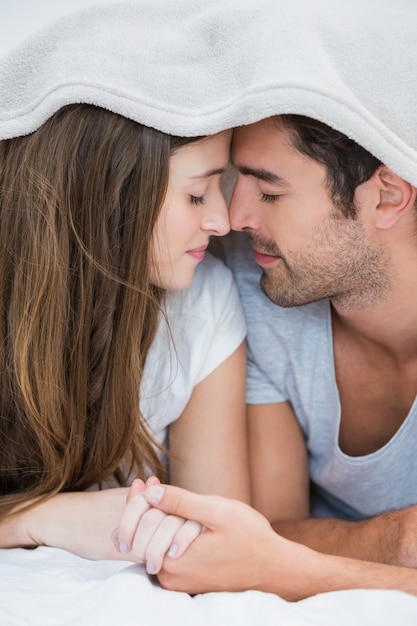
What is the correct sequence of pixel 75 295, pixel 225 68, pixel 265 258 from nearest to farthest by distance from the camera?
pixel 225 68, pixel 75 295, pixel 265 258

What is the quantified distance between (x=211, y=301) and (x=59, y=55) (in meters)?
0.55

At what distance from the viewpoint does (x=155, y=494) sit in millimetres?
1208

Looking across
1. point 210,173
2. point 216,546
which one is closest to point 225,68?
point 210,173

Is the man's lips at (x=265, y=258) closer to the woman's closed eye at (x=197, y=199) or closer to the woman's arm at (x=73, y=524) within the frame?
the woman's closed eye at (x=197, y=199)

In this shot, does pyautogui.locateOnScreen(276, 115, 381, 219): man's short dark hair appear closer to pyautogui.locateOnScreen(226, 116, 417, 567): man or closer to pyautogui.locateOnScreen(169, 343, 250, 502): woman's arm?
pyautogui.locateOnScreen(226, 116, 417, 567): man

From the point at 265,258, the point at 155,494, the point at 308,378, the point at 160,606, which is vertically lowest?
the point at 160,606

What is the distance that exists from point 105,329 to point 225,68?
0.48 m

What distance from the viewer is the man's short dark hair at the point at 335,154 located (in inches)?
55.3

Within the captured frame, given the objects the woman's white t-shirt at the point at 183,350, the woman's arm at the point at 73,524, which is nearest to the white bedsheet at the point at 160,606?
the woman's arm at the point at 73,524

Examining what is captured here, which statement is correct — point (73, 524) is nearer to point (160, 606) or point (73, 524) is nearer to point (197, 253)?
point (160, 606)

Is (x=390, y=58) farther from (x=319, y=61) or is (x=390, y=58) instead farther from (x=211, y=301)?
(x=211, y=301)

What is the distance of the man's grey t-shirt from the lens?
67.5 inches

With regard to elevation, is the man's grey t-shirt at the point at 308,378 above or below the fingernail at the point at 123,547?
above

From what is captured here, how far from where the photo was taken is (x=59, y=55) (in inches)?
53.2
